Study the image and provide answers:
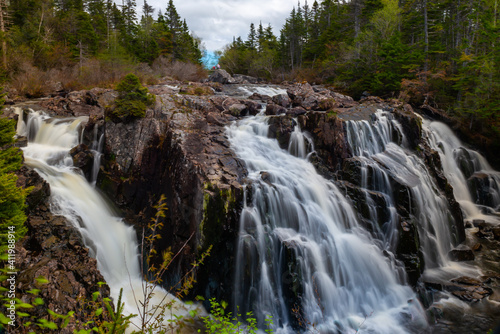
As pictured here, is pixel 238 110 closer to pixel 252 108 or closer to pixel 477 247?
pixel 252 108

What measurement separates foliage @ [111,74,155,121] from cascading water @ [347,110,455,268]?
859 centimetres

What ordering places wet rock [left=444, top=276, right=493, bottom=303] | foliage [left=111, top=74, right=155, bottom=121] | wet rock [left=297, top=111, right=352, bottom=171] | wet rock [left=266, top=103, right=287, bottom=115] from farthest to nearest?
wet rock [left=266, top=103, right=287, bottom=115], wet rock [left=297, top=111, right=352, bottom=171], foliage [left=111, top=74, right=155, bottom=121], wet rock [left=444, top=276, right=493, bottom=303]

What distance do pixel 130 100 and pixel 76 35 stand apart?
2887cm

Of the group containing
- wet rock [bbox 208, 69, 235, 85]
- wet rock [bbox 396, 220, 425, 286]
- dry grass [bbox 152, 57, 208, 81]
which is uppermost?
dry grass [bbox 152, 57, 208, 81]

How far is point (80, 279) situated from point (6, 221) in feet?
6.60

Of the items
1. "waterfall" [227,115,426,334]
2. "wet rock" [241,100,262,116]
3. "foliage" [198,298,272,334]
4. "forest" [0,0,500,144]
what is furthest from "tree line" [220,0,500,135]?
"foliage" [198,298,272,334]

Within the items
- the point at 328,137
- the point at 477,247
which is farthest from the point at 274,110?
the point at 477,247

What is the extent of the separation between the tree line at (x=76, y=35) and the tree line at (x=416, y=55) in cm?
1563

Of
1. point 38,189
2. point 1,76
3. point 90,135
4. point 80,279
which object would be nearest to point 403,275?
point 80,279

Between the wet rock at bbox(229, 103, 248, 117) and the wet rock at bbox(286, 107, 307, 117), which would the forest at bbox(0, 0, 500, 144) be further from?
the wet rock at bbox(229, 103, 248, 117)

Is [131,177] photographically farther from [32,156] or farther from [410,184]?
[410,184]

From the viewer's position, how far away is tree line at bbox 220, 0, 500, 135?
682 inches

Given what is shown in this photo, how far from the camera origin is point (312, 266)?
8352 mm

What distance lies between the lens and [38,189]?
8211mm
